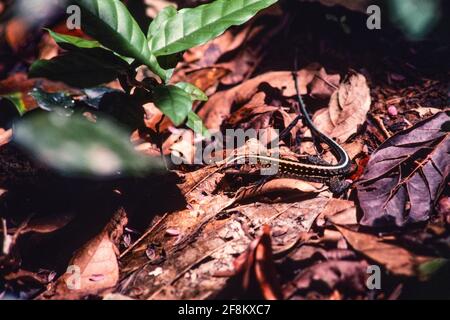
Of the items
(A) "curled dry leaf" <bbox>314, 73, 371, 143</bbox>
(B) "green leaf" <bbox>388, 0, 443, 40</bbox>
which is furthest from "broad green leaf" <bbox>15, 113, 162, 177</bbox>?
(B) "green leaf" <bbox>388, 0, 443, 40</bbox>

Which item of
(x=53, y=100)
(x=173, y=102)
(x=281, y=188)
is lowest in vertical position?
(x=281, y=188)

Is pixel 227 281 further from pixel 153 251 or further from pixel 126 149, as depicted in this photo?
pixel 126 149

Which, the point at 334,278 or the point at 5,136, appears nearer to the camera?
the point at 334,278

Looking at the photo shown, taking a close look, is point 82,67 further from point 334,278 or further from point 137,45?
point 334,278

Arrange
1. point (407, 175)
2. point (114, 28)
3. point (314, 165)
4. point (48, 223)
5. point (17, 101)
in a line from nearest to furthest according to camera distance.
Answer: point (114, 28), point (48, 223), point (407, 175), point (17, 101), point (314, 165)

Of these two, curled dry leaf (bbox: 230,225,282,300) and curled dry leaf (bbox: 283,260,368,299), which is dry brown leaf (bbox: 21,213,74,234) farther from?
curled dry leaf (bbox: 283,260,368,299)

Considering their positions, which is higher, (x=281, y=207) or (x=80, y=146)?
(x=80, y=146)

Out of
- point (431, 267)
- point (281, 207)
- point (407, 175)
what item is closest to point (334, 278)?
point (431, 267)

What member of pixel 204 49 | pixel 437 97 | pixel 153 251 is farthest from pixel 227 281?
pixel 204 49
